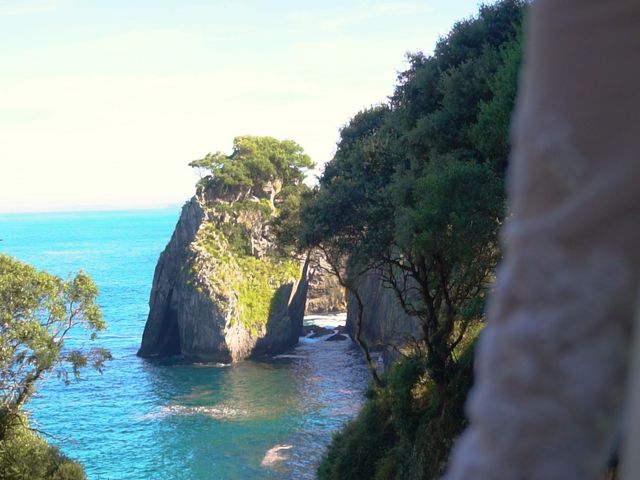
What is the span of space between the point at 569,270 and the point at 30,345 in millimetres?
21028

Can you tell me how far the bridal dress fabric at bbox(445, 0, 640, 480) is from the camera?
2.26 ft

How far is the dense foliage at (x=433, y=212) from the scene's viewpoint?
1220 centimetres

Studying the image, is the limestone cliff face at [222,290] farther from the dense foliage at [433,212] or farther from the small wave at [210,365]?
the dense foliage at [433,212]

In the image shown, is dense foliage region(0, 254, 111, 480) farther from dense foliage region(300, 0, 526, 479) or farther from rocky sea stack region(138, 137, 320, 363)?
rocky sea stack region(138, 137, 320, 363)

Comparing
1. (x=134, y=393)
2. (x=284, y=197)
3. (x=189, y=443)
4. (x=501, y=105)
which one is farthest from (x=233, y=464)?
(x=284, y=197)

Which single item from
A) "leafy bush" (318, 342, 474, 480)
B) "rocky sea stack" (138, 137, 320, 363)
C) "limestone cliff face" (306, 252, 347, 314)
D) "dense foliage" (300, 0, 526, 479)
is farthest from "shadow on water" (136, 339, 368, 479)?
"limestone cliff face" (306, 252, 347, 314)

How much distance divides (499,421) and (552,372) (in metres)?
0.07

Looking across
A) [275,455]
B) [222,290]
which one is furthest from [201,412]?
[222,290]

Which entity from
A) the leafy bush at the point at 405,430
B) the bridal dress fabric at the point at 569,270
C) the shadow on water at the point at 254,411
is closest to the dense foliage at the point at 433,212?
the leafy bush at the point at 405,430

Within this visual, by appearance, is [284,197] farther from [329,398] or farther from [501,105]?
[501,105]

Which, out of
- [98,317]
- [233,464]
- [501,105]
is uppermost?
[501,105]

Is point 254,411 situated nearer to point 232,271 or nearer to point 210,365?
point 210,365

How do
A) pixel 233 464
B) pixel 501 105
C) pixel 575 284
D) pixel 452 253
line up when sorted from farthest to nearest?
pixel 233 464, pixel 452 253, pixel 501 105, pixel 575 284

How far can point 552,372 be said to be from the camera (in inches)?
27.6
